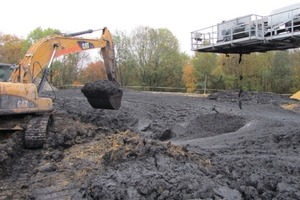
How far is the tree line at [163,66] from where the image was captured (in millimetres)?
43938

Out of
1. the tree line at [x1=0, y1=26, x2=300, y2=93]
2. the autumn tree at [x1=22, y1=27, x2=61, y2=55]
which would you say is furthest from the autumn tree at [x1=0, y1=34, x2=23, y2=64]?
the autumn tree at [x1=22, y1=27, x2=61, y2=55]

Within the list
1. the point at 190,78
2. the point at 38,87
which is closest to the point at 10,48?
the point at 190,78

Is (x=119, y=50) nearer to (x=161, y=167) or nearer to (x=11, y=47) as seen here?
(x=11, y=47)

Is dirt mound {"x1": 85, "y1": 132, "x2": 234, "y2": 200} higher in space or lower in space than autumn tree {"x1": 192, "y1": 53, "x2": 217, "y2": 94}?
lower

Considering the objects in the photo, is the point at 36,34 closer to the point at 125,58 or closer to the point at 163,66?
the point at 125,58

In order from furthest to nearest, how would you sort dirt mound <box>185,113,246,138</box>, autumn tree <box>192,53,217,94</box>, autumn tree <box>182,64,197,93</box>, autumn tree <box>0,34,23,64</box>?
1. autumn tree <box>0,34,23,64</box>
2. autumn tree <box>182,64,197,93</box>
3. autumn tree <box>192,53,217,94</box>
4. dirt mound <box>185,113,246,138</box>

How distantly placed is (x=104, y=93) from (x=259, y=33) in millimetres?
5123

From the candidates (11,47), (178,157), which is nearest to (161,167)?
(178,157)

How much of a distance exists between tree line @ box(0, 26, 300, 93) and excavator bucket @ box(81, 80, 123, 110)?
33.6m

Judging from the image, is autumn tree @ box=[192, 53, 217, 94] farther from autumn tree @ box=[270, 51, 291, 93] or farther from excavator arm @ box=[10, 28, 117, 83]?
excavator arm @ box=[10, 28, 117, 83]

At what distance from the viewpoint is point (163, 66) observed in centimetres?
5047

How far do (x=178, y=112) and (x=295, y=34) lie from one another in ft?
22.6

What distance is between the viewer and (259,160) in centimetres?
698

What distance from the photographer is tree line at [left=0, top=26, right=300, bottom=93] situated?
43.9m
